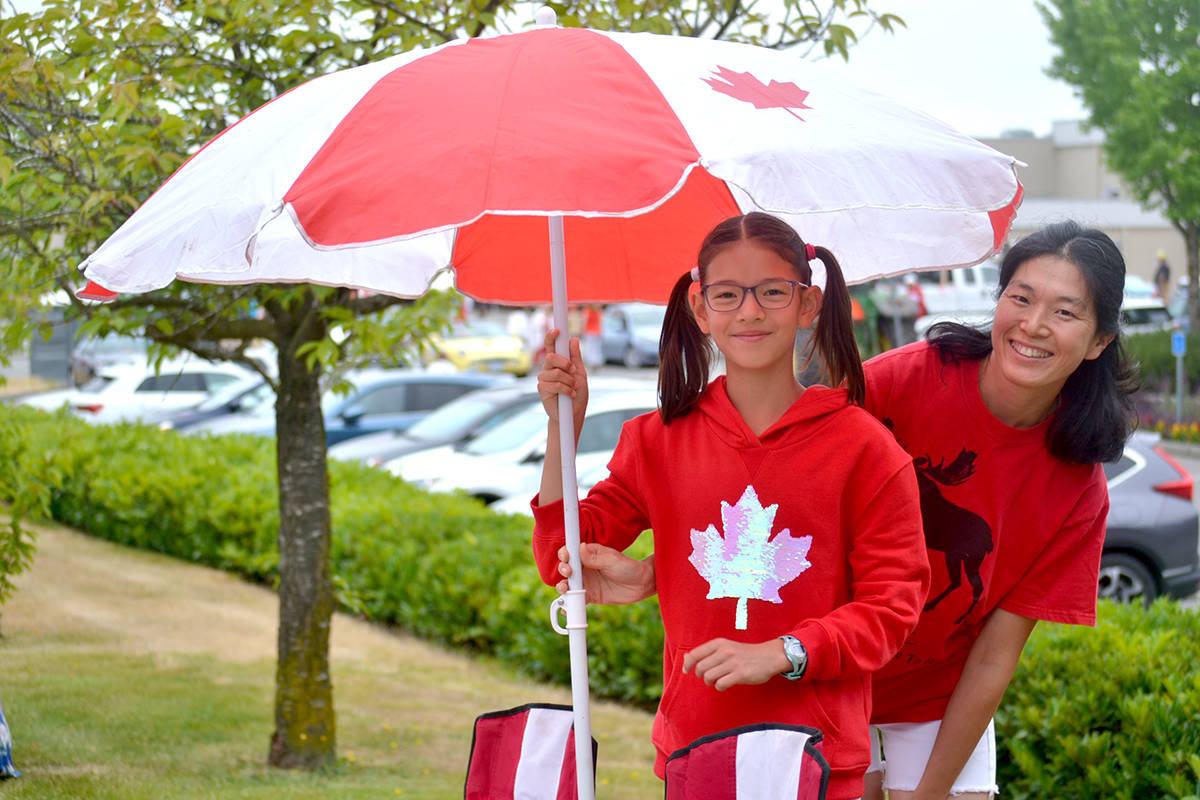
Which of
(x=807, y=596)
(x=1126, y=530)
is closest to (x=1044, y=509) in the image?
(x=807, y=596)

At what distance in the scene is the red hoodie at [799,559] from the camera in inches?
93.2

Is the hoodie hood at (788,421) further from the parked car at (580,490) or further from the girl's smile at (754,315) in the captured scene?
the parked car at (580,490)

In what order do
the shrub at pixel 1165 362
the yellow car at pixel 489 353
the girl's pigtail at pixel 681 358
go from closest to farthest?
1. the girl's pigtail at pixel 681 358
2. the shrub at pixel 1165 362
3. the yellow car at pixel 489 353

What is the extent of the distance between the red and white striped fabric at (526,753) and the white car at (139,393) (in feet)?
48.5

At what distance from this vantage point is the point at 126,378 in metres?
19.1

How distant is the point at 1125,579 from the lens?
8.92m

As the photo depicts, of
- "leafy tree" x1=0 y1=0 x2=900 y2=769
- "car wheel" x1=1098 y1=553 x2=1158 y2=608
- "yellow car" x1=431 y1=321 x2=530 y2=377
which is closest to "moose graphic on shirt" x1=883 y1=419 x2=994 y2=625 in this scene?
"leafy tree" x1=0 y1=0 x2=900 y2=769

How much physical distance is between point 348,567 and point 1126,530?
17.5ft

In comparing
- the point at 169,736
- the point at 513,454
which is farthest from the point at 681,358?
the point at 513,454

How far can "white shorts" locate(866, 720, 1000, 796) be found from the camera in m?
A: 2.96

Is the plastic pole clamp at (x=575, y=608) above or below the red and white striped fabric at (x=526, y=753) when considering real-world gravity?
above

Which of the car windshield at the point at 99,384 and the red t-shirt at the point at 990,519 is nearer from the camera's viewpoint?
the red t-shirt at the point at 990,519

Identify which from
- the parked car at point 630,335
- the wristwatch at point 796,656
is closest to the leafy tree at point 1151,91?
the parked car at point 630,335

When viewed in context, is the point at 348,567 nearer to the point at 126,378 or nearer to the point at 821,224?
the point at 821,224
